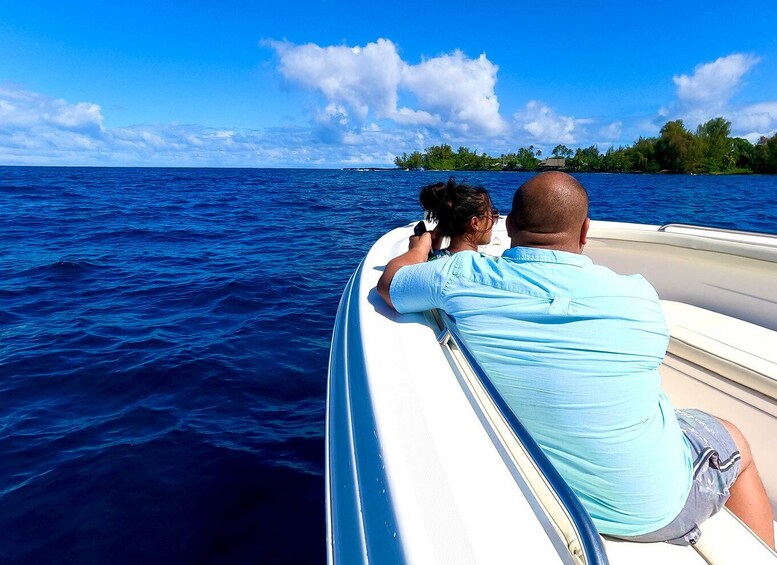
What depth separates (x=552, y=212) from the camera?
116cm

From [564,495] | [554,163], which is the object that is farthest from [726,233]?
[554,163]

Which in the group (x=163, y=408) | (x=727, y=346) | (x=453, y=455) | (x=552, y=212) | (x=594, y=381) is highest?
(x=552, y=212)

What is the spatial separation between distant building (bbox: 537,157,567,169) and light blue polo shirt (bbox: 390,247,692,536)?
343ft

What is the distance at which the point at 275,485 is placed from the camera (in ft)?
8.08

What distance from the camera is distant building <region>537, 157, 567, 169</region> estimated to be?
98.7 m

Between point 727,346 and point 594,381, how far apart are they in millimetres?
1829

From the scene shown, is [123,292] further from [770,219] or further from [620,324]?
[770,219]

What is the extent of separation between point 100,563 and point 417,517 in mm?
1874

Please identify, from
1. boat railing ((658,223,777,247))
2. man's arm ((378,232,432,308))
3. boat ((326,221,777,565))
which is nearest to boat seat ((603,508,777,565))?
boat ((326,221,777,565))

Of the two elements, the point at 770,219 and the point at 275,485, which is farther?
the point at 770,219

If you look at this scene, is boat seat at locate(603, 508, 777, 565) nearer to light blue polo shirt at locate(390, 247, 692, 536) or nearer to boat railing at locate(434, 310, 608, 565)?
light blue polo shirt at locate(390, 247, 692, 536)

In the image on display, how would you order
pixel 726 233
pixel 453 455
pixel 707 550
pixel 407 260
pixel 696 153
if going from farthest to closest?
pixel 696 153, pixel 726 233, pixel 407 260, pixel 707 550, pixel 453 455

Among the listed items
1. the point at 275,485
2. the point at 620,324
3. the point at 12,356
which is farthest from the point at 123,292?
the point at 620,324

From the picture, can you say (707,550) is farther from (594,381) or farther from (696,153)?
(696,153)
